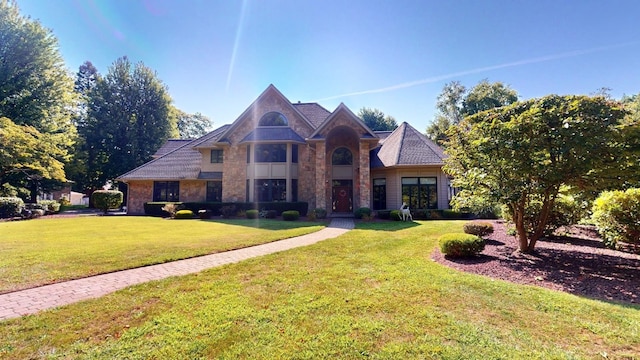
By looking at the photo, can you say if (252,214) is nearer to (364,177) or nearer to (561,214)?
(364,177)

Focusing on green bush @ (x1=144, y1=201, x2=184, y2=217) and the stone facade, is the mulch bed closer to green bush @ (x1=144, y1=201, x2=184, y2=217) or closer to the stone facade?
green bush @ (x1=144, y1=201, x2=184, y2=217)

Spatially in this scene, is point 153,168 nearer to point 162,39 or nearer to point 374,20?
point 162,39

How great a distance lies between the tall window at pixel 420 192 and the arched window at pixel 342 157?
4.53 meters

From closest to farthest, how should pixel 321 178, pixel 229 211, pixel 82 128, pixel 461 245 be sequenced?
pixel 461 245, pixel 321 178, pixel 229 211, pixel 82 128

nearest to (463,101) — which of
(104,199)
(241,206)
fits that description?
(241,206)

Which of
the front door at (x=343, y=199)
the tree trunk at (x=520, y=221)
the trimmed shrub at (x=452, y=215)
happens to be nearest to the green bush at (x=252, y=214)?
the front door at (x=343, y=199)

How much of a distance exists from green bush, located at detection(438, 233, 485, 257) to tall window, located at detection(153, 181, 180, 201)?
22.6 meters

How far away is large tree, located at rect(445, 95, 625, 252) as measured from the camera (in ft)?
20.8

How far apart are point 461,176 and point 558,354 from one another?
6139 millimetres

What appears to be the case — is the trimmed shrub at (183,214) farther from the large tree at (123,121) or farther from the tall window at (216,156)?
the large tree at (123,121)

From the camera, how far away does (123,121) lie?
3662 cm

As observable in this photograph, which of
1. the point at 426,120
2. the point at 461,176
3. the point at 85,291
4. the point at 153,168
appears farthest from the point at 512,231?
the point at 426,120

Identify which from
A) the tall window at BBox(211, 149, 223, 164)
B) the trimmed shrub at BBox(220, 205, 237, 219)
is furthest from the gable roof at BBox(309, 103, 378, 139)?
the tall window at BBox(211, 149, 223, 164)

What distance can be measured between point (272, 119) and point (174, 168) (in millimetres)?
9890
